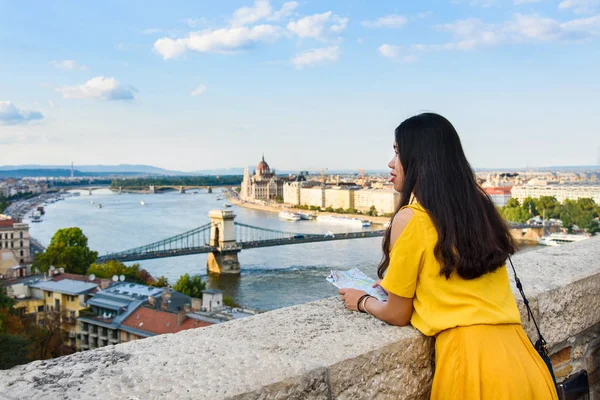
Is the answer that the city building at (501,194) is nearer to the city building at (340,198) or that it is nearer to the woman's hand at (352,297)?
the city building at (340,198)

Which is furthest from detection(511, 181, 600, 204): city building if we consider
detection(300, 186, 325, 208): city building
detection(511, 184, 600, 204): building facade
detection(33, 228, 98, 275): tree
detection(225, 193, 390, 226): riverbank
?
detection(33, 228, 98, 275): tree

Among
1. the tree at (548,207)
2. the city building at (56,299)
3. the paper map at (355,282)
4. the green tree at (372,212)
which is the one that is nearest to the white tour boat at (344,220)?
the green tree at (372,212)

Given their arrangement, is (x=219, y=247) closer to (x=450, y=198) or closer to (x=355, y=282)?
(x=355, y=282)

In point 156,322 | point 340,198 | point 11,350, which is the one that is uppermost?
point 340,198

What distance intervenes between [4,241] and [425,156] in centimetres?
1709

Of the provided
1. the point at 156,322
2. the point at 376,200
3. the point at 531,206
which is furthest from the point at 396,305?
the point at 376,200

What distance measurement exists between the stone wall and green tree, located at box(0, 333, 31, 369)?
6.25 m

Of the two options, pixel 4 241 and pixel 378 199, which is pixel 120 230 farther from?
pixel 378 199

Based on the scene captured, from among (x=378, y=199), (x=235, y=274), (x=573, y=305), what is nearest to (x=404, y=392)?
(x=573, y=305)

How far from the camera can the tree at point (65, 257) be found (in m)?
13.7

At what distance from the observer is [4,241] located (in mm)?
15867

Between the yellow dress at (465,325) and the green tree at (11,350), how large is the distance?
20.8ft

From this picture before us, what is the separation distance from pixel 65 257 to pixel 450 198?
558 inches

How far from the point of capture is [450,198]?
2.21ft
